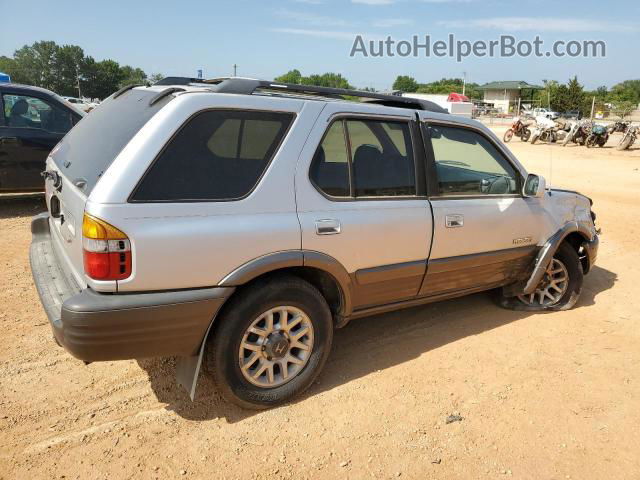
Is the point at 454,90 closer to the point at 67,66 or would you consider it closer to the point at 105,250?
the point at 67,66

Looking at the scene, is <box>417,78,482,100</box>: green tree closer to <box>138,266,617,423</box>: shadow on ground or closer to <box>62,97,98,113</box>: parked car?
<box>62,97,98,113</box>: parked car

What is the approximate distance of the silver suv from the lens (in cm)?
242

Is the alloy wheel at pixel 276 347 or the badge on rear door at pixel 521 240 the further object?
the badge on rear door at pixel 521 240

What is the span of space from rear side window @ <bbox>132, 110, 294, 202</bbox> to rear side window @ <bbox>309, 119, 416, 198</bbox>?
1.06 ft

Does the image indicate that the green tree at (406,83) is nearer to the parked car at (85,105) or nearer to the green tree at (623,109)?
the green tree at (623,109)

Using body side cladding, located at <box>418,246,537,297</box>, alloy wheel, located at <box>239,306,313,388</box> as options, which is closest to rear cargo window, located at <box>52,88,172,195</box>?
alloy wheel, located at <box>239,306,313,388</box>

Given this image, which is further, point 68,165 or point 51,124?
point 51,124

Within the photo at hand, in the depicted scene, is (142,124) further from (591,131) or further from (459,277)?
(591,131)

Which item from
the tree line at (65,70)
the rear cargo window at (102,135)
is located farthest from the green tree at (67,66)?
the rear cargo window at (102,135)

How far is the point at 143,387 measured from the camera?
10.4 ft

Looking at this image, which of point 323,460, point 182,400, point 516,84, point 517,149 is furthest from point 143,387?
point 516,84

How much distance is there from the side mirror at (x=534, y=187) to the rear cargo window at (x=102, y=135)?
2.84 meters

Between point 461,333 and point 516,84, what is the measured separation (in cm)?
9579

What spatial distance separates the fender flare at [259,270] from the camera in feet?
8.72
